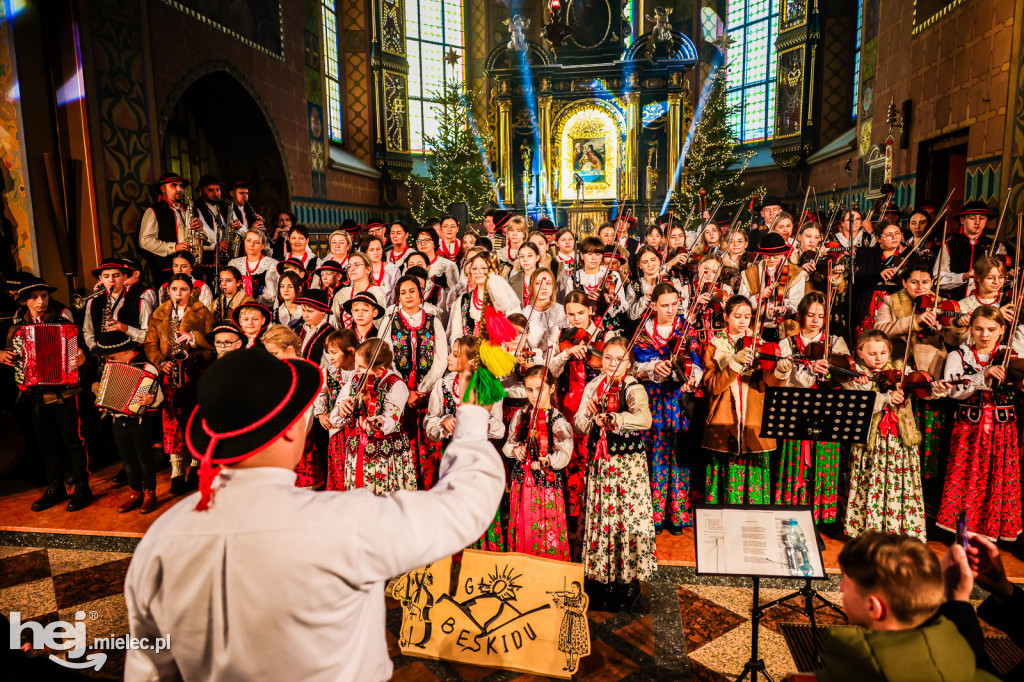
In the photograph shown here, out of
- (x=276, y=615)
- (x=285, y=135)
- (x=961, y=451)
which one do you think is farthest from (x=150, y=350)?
(x=285, y=135)

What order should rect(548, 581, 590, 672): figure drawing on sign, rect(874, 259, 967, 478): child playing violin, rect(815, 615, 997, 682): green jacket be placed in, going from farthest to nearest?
1. rect(874, 259, 967, 478): child playing violin
2. rect(548, 581, 590, 672): figure drawing on sign
3. rect(815, 615, 997, 682): green jacket

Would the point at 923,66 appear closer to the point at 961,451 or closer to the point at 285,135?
the point at 961,451

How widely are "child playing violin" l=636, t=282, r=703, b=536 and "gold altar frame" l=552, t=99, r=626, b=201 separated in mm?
13494

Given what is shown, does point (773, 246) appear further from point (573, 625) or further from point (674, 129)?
point (674, 129)

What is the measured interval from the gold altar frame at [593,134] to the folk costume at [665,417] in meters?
13.5

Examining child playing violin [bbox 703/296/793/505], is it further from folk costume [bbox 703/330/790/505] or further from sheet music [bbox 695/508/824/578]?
sheet music [bbox 695/508/824/578]

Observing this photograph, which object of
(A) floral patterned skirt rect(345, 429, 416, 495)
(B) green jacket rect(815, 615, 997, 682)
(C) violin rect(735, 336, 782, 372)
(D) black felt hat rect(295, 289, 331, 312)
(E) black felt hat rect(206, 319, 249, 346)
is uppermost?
(D) black felt hat rect(295, 289, 331, 312)

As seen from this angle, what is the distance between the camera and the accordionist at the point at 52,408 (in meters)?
4.80

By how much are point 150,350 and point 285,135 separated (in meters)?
7.97

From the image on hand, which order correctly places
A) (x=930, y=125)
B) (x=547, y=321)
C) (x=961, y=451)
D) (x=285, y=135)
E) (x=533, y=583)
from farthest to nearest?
1. (x=285, y=135)
2. (x=930, y=125)
3. (x=547, y=321)
4. (x=961, y=451)
5. (x=533, y=583)

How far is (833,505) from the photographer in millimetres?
4215

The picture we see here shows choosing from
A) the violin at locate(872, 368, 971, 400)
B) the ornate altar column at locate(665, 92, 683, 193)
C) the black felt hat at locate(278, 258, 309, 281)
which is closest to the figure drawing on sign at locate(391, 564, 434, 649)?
the violin at locate(872, 368, 971, 400)

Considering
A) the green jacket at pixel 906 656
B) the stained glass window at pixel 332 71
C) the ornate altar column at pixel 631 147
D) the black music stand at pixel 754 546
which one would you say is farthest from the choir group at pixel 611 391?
the stained glass window at pixel 332 71

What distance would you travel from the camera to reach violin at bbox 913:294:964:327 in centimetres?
473
